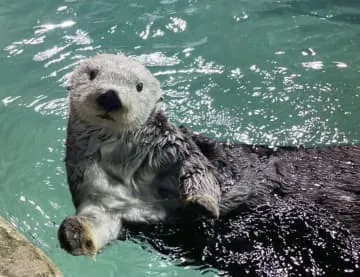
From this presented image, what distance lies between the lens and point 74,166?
3.69 meters

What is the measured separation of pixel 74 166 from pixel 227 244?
95cm

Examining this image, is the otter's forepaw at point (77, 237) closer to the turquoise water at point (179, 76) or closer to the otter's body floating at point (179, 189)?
the otter's body floating at point (179, 189)

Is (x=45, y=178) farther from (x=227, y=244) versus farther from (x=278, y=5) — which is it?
(x=278, y=5)

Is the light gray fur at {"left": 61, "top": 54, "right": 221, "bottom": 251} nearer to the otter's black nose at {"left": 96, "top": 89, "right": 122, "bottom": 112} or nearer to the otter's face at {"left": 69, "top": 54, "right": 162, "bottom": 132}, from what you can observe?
the otter's face at {"left": 69, "top": 54, "right": 162, "bottom": 132}

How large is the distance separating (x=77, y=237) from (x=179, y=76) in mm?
3172

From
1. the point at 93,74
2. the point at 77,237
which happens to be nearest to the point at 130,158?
the point at 93,74

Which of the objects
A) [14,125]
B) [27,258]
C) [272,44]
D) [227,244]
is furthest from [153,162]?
[272,44]

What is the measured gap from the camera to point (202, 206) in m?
3.35

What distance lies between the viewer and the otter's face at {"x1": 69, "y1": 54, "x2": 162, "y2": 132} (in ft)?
10.8

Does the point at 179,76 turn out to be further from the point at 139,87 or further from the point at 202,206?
the point at 202,206

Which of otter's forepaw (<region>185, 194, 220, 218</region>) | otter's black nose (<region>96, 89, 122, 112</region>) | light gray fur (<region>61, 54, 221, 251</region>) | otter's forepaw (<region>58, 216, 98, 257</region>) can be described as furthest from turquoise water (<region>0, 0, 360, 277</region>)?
otter's black nose (<region>96, 89, 122, 112</region>)

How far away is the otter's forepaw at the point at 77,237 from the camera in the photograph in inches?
119

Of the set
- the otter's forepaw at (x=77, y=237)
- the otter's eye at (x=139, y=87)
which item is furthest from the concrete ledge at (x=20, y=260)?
the otter's eye at (x=139, y=87)

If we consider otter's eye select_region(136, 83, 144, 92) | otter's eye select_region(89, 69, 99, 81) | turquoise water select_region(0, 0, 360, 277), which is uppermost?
otter's eye select_region(89, 69, 99, 81)
